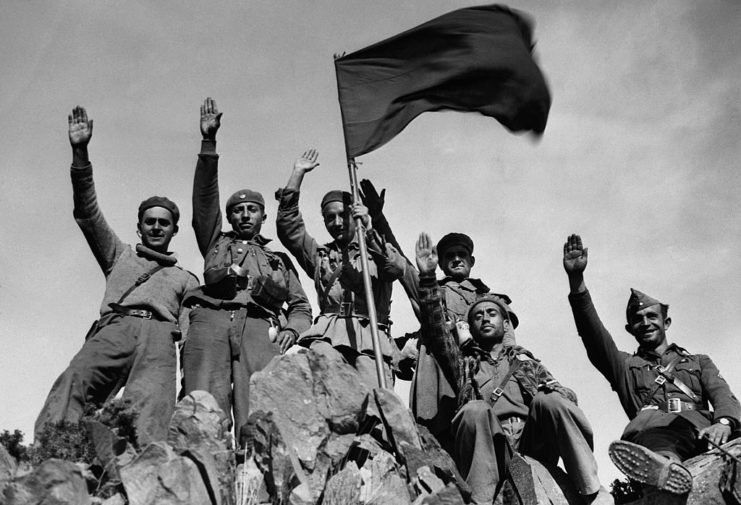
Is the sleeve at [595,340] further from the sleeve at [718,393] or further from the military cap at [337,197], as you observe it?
the military cap at [337,197]

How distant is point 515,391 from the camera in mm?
10938

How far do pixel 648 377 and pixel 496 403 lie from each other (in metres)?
1.85

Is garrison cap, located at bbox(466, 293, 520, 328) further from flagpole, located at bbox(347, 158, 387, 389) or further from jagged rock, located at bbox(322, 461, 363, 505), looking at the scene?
jagged rock, located at bbox(322, 461, 363, 505)

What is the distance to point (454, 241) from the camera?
13195 millimetres

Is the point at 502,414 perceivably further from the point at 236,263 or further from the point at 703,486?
the point at 236,263

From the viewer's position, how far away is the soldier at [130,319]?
402 inches

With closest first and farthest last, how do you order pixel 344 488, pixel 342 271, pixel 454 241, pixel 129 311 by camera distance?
pixel 344 488, pixel 129 311, pixel 342 271, pixel 454 241

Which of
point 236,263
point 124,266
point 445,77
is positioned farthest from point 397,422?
point 445,77

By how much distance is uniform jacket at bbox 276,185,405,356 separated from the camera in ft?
38.1

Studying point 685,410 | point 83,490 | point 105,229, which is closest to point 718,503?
point 685,410

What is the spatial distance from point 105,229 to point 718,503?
263 inches

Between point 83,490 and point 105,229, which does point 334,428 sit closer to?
point 83,490

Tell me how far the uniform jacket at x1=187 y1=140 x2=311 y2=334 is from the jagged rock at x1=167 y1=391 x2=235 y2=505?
215 cm

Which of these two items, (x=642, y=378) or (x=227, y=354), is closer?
(x=227, y=354)
